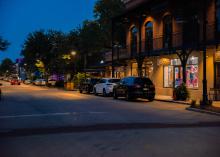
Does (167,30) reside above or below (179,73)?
above

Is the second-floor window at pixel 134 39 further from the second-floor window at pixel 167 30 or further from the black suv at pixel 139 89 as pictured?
the black suv at pixel 139 89

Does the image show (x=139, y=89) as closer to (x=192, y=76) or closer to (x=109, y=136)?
(x=192, y=76)

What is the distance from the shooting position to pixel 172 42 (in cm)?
3397

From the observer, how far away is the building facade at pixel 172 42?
93.5ft

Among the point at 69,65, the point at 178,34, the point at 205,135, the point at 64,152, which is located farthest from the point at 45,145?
the point at 69,65

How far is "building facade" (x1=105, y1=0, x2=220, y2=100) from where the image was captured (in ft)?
93.5

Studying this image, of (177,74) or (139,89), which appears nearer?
(139,89)

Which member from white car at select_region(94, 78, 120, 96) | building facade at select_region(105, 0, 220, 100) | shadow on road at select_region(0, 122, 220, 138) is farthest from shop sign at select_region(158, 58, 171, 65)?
shadow on road at select_region(0, 122, 220, 138)

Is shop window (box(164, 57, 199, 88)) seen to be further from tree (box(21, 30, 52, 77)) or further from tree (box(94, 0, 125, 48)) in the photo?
tree (box(21, 30, 52, 77))

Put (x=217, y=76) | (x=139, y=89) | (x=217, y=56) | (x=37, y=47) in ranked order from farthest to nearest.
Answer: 1. (x=37, y=47)
2. (x=139, y=89)
3. (x=217, y=76)
4. (x=217, y=56)

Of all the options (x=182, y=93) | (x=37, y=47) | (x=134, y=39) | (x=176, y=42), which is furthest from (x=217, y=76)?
(x=37, y=47)

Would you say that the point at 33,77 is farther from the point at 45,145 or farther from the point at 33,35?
the point at 45,145

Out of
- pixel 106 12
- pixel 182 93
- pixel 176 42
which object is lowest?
pixel 182 93

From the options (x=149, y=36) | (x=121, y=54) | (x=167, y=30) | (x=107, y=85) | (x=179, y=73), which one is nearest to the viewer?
(x=179, y=73)
